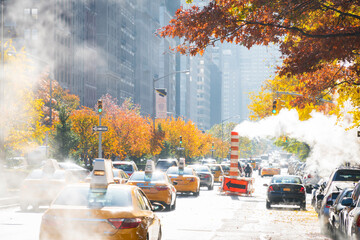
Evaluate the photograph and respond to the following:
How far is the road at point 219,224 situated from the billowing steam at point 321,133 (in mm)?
10651

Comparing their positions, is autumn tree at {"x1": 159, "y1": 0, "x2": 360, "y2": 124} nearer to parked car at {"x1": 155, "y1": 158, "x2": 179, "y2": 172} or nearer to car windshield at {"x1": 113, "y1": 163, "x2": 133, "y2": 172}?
car windshield at {"x1": 113, "y1": 163, "x2": 133, "y2": 172}

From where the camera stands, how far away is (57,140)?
49.9m

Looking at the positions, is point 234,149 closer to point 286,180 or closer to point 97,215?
point 286,180

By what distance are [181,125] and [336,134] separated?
55.7 meters

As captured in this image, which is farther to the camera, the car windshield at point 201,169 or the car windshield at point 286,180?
the car windshield at point 201,169

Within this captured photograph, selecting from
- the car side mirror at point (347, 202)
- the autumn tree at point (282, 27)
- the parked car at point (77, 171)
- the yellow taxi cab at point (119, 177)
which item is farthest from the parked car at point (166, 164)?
the car side mirror at point (347, 202)

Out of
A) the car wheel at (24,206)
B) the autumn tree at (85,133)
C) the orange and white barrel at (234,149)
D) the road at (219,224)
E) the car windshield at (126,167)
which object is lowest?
the road at (219,224)

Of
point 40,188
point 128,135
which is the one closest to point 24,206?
point 40,188

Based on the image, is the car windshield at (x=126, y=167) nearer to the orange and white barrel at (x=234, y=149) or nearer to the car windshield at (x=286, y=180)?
the orange and white barrel at (x=234, y=149)

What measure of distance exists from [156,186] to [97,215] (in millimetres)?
13830

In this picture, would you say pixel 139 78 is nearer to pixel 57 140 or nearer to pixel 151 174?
pixel 57 140

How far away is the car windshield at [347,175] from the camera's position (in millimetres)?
20781

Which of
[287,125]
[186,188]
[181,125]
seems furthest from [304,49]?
[181,125]

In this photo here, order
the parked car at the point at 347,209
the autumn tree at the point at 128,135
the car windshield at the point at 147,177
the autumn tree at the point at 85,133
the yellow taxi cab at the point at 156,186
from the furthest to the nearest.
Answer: the autumn tree at the point at 128,135 → the autumn tree at the point at 85,133 → the car windshield at the point at 147,177 → the yellow taxi cab at the point at 156,186 → the parked car at the point at 347,209
